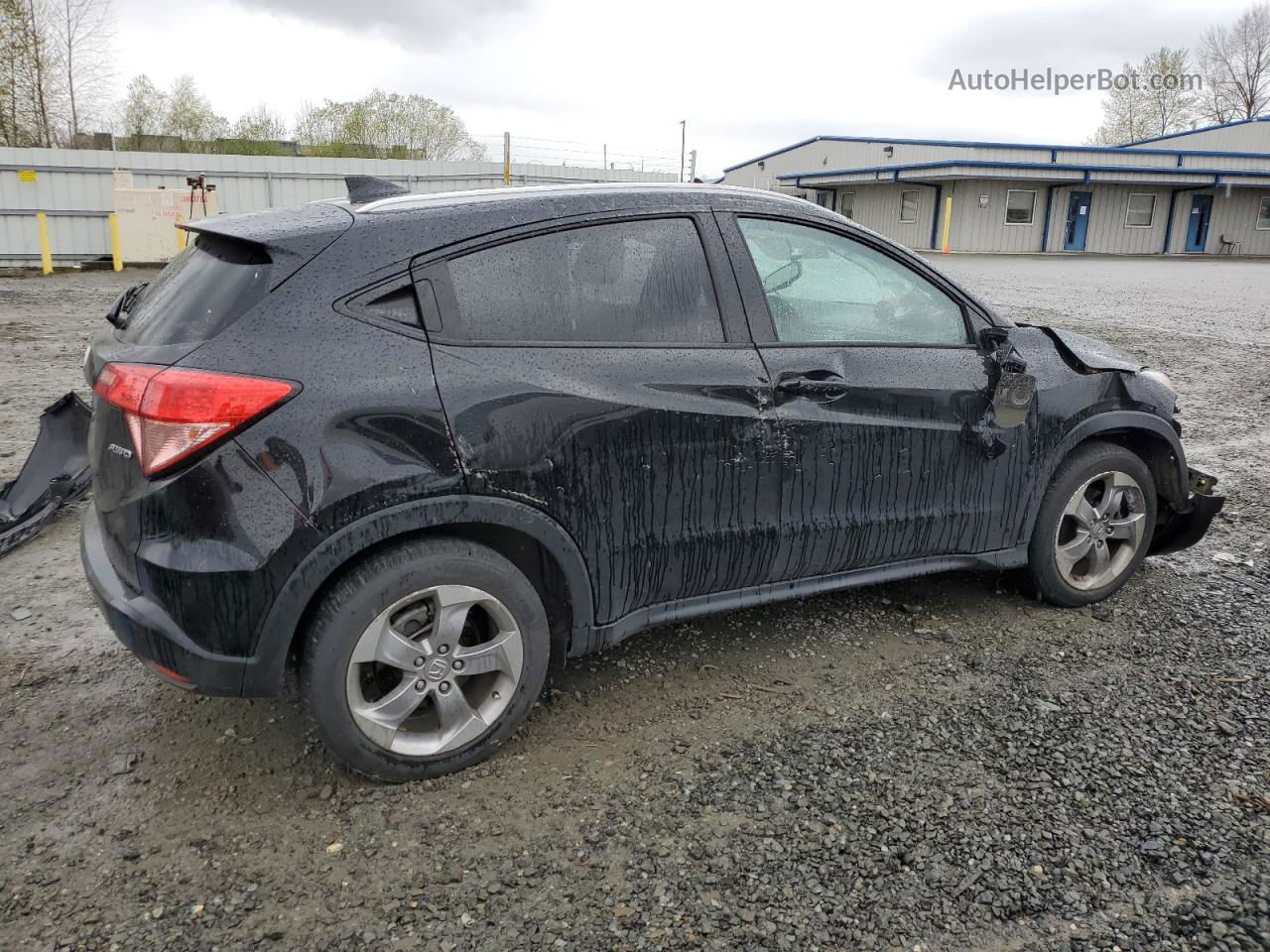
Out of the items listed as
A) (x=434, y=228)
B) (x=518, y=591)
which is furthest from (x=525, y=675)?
(x=434, y=228)

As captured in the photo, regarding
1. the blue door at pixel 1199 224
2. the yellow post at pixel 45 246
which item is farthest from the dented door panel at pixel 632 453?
the blue door at pixel 1199 224

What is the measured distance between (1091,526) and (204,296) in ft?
11.6

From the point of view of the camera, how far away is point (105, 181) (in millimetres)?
22875

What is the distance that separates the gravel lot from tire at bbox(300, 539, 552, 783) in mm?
153

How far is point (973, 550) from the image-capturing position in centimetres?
387

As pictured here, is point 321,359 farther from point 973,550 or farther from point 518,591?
point 973,550

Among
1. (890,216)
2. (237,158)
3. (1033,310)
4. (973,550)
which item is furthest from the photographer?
(890,216)

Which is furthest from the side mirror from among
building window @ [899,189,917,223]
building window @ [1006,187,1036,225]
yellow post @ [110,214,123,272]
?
building window @ [899,189,917,223]

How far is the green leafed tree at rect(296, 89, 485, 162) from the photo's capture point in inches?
2013

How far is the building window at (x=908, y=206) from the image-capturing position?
129 ft

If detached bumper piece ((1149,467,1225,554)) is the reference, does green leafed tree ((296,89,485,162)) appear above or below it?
above

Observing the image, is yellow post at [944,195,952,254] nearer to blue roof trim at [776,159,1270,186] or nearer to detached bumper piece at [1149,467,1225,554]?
blue roof trim at [776,159,1270,186]

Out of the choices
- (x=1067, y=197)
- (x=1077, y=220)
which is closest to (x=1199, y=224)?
(x=1077, y=220)

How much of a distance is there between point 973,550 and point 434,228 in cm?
243
